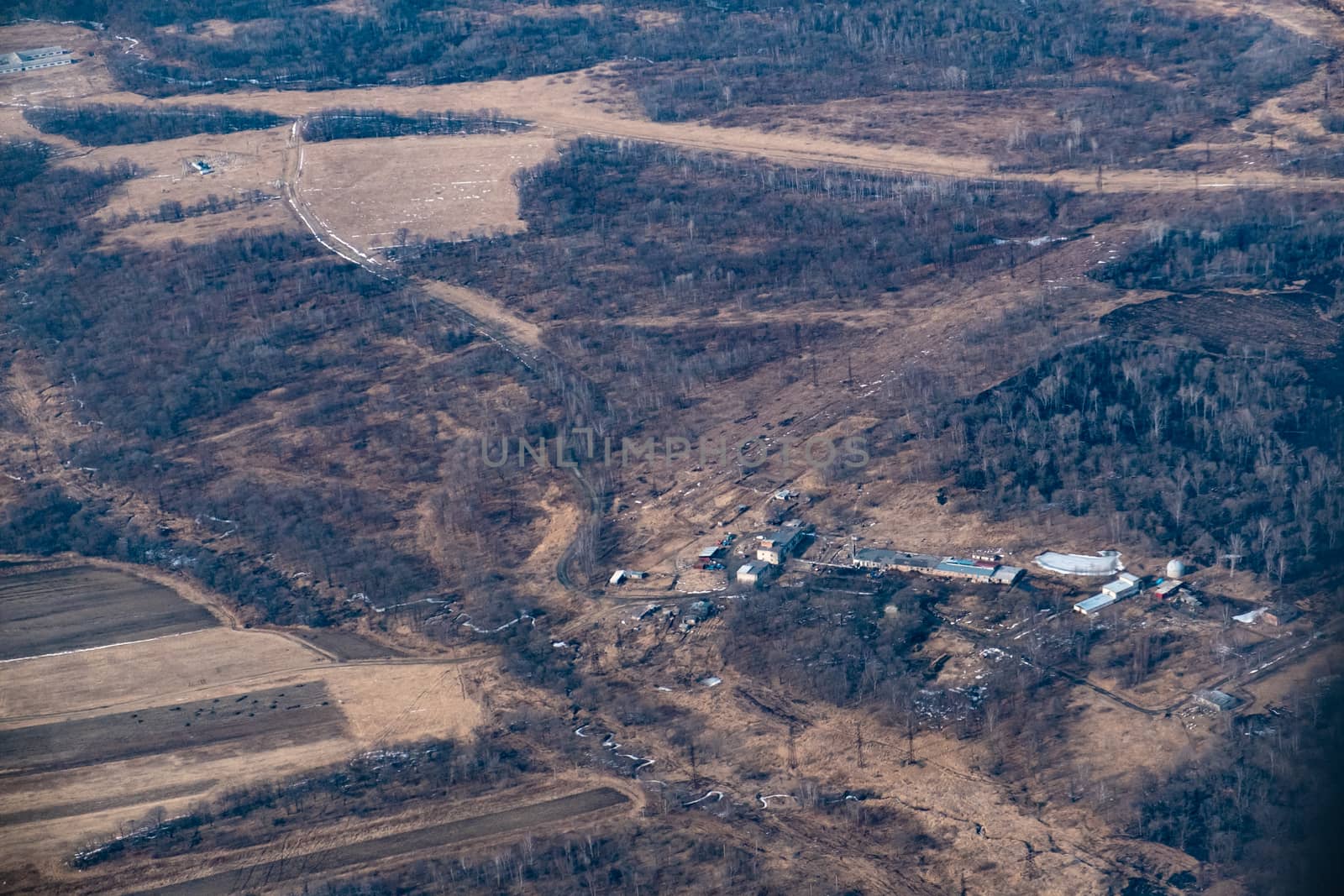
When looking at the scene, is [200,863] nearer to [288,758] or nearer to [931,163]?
[288,758]

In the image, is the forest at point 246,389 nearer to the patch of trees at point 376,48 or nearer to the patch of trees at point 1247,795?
the patch of trees at point 376,48

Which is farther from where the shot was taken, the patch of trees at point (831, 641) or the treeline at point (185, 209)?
the treeline at point (185, 209)

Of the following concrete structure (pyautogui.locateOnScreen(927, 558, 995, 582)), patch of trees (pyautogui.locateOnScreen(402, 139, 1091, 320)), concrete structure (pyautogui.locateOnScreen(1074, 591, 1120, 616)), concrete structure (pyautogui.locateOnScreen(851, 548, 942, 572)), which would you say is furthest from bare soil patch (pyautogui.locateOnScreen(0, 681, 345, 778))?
patch of trees (pyautogui.locateOnScreen(402, 139, 1091, 320))

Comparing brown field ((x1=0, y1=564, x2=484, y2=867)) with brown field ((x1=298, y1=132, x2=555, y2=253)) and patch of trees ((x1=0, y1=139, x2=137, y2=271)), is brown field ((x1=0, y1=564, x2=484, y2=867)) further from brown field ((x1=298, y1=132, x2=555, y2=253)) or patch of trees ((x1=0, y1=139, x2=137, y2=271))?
patch of trees ((x1=0, y1=139, x2=137, y2=271))

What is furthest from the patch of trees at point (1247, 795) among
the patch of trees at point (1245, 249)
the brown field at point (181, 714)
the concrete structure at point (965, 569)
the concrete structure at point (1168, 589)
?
the patch of trees at point (1245, 249)

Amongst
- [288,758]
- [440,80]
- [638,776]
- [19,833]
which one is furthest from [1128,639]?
[440,80]

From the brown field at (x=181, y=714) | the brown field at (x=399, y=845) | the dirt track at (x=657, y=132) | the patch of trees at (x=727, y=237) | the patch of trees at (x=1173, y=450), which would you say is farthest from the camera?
the dirt track at (x=657, y=132)

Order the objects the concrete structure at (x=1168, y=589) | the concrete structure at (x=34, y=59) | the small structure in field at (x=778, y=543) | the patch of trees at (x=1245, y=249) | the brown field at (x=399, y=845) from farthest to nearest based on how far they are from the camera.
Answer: the concrete structure at (x=34, y=59) < the patch of trees at (x=1245, y=249) < the small structure in field at (x=778, y=543) < the concrete structure at (x=1168, y=589) < the brown field at (x=399, y=845)

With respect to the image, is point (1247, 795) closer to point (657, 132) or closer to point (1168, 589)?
point (1168, 589)
